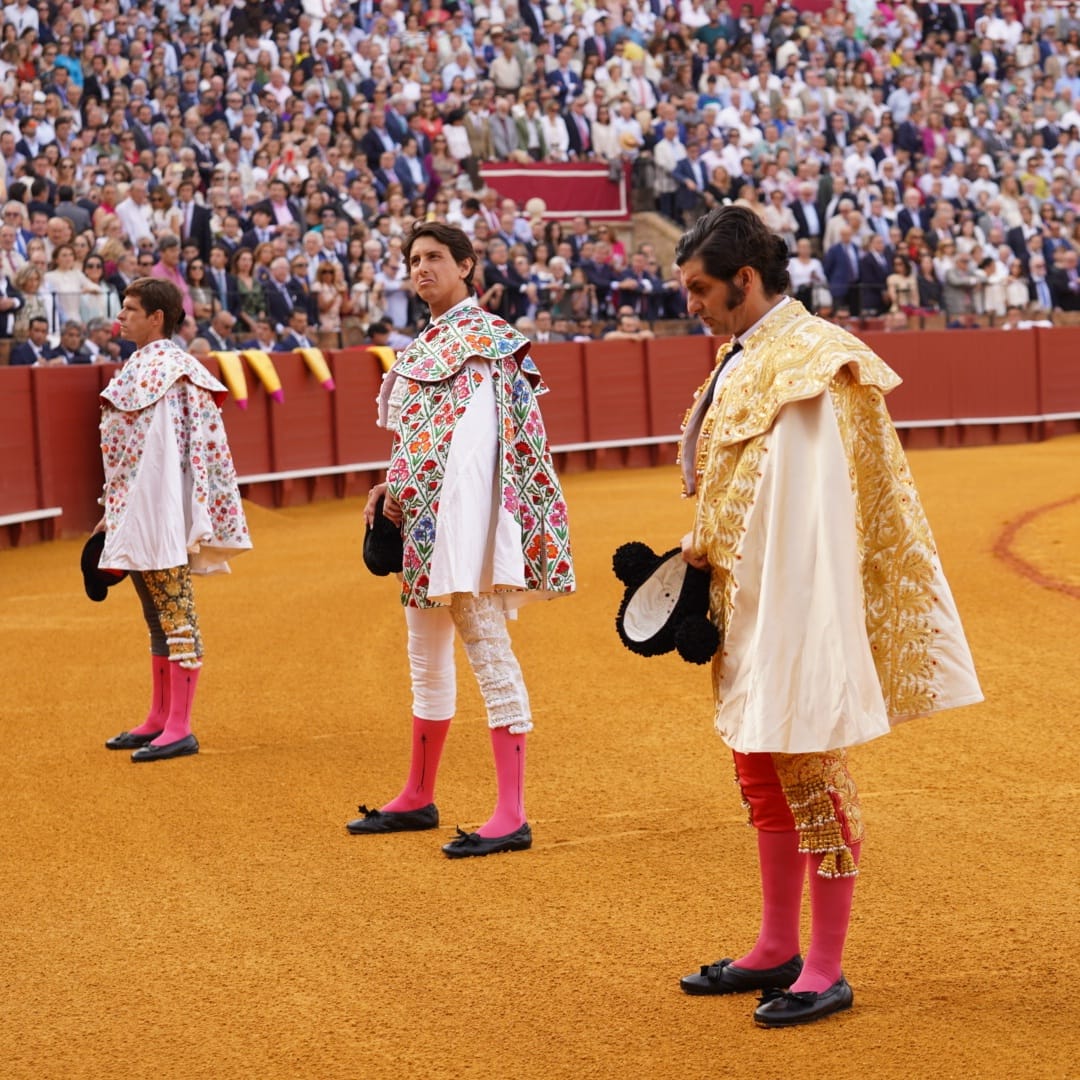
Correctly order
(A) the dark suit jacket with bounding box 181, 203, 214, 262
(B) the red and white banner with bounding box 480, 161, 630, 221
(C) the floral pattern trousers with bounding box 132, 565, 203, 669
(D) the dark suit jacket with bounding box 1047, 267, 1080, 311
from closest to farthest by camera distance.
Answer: (C) the floral pattern trousers with bounding box 132, 565, 203, 669 → (A) the dark suit jacket with bounding box 181, 203, 214, 262 → (B) the red and white banner with bounding box 480, 161, 630, 221 → (D) the dark suit jacket with bounding box 1047, 267, 1080, 311

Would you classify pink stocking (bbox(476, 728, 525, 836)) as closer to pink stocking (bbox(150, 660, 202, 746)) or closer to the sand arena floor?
the sand arena floor

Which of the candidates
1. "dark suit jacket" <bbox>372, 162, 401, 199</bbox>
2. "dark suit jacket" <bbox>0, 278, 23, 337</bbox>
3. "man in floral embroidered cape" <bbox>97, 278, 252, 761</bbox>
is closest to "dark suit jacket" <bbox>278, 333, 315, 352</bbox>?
"dark suit jacket" <bbox>0, 278, 23, 337</bbox>

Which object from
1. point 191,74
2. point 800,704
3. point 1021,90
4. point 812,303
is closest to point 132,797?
point 800,704

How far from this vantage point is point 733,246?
3406 mm

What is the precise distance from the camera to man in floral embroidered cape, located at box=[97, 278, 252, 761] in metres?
6.18

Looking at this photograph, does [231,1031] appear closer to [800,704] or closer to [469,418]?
[800,704]

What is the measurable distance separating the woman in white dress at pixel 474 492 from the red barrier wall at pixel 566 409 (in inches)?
309

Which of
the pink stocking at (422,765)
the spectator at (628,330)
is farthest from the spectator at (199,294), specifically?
the pink stocking at (422,765)

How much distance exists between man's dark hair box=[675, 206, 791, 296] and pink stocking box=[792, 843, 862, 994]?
3.71 feet

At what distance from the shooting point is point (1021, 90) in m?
24.9

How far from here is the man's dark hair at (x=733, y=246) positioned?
341 cm

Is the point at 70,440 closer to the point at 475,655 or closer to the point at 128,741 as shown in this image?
the point at 128,741

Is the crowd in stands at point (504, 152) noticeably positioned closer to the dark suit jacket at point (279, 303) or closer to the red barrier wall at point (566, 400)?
the dark suit jacket at point (279, 303)

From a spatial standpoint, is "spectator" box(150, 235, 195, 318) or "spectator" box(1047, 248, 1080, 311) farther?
"spectator" box(1047, 248, 1080, 311)
